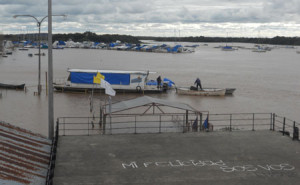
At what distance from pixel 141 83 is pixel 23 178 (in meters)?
28.6

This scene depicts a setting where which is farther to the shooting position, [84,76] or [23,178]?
[84,76]

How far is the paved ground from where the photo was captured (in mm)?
10492

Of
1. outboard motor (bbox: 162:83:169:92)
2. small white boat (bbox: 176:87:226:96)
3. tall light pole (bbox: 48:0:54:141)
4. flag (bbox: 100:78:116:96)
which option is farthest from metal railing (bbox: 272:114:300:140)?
outboard motor (bbox: 162:83:169:92)

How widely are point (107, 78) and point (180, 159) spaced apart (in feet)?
89.6

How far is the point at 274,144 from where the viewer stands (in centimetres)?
1393

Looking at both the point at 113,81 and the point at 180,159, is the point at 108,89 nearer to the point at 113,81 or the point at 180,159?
the point at 180,159

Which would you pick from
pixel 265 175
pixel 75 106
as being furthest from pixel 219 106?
pixel 265 175

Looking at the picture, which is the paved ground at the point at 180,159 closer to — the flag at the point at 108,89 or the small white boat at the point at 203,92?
the flag at the point at 108,89

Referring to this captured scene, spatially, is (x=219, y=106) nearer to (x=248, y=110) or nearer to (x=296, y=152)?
(x=248, y=110)

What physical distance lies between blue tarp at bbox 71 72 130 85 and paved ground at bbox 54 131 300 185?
2426 centimetres

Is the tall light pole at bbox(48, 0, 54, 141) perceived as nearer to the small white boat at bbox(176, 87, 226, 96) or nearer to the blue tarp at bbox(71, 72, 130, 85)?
the blue tarp at bbox(71, 72, 130, 85)

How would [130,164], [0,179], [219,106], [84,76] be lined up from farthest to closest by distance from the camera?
1. [84,76]
2. [219,106]
3. [130,164]
4. [0,179]

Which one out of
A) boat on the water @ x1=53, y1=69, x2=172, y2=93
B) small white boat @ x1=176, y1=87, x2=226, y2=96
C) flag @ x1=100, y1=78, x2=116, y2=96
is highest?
flag @ x1=100, y1=78, x2=116, y2=96

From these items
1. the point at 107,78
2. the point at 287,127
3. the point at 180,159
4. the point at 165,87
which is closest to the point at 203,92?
the point at 165,87
